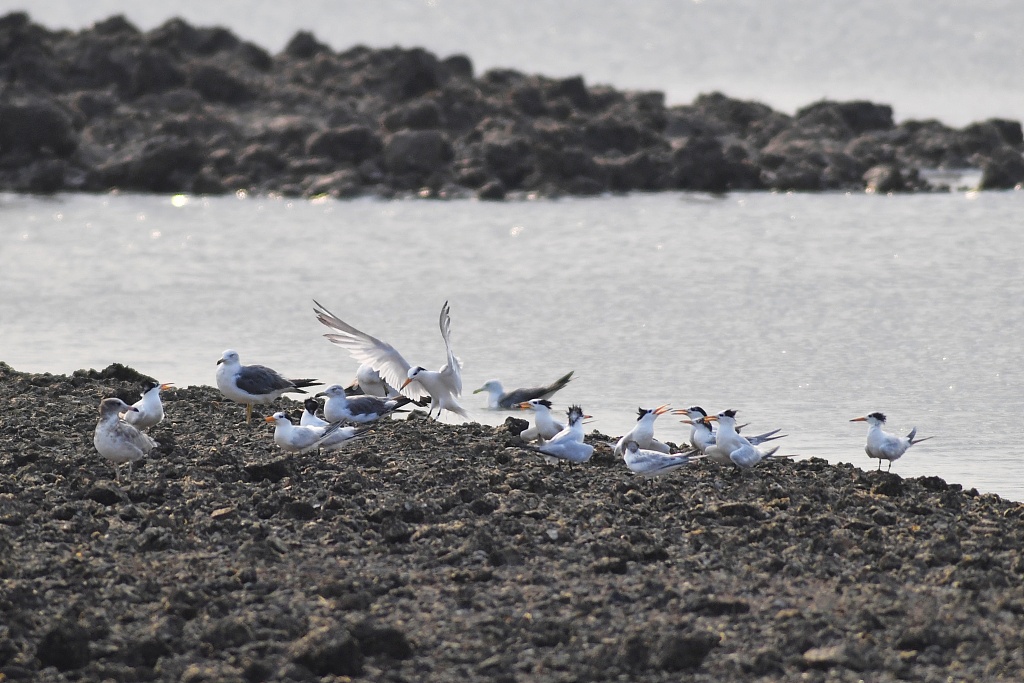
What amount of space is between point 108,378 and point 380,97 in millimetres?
34566

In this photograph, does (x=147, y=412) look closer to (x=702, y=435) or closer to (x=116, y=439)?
(x=116, y=439)

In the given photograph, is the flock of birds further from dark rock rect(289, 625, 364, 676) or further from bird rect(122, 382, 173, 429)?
dark rock rect(289, 625, 364, 676)

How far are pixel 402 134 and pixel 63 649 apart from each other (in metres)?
34.4

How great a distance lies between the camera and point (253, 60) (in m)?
54.4

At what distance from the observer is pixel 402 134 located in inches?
1591

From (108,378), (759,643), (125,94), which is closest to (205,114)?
(125,94)

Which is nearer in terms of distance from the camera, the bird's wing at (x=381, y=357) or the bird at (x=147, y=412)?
the bird at (x=147, y=412)

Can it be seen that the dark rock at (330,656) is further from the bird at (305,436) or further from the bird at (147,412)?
the bird at (147,412)

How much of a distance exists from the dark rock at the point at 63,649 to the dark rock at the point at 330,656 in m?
0.97

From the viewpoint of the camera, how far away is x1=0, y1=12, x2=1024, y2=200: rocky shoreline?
39.4m

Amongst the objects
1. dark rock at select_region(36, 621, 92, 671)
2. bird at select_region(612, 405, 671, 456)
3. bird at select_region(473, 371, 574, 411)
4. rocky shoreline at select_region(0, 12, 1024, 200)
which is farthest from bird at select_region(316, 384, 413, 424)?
rocky shoreline at select_region(0, 12, 1024, 200)

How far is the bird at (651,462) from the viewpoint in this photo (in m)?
9.82

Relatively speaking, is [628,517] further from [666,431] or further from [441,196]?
[441,196]

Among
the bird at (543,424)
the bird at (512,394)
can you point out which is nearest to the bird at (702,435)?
the bird at (543,424)
